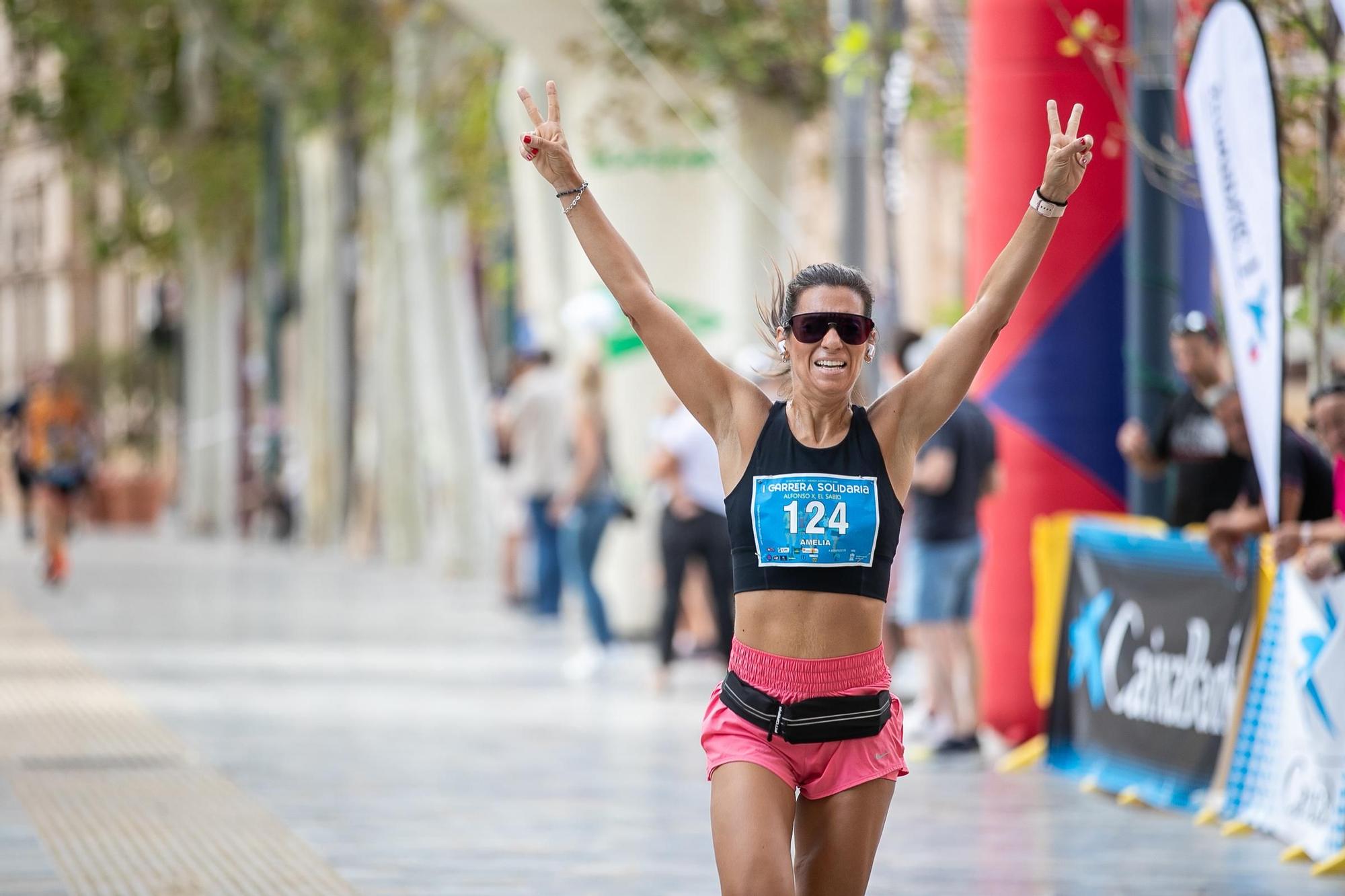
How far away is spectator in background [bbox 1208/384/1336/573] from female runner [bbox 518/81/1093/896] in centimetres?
374

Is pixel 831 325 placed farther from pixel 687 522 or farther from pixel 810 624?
pixel 687 522

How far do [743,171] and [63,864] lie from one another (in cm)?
1087

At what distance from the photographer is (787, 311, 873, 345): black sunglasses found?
5449 mm

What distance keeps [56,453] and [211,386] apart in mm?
19428

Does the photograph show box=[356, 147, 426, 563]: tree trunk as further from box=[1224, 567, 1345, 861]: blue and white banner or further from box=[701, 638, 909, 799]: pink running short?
box=[701, 638, 909, 799]: pink running short

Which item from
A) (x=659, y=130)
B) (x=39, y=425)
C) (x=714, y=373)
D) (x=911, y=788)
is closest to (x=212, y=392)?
(x=39, y=425)

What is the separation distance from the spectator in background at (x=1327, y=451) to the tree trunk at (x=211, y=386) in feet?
114

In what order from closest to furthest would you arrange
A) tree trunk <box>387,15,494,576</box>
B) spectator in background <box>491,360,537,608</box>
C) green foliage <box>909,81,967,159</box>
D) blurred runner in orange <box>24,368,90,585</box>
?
green foliage <box>909,81,967,159</box>, spectator in background <box>491,360,537,608</box>, blurred runner in orange <box>24,368,90,585</box>, tree trunk <box>387,15,494,576</box>

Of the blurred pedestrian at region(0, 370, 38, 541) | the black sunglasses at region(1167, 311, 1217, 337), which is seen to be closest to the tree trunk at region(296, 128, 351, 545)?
the blurred pedestrian at region(0, 370, 38, 541)

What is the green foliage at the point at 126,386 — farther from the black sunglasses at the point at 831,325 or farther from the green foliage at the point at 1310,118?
the black sunglasses at the point at 831,325

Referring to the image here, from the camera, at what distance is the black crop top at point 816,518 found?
212 inches

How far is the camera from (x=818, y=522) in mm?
5375

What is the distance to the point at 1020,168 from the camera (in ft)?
40.8

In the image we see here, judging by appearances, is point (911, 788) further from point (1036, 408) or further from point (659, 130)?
point (659, 130)
